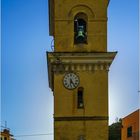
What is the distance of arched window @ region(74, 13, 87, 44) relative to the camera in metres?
25.8

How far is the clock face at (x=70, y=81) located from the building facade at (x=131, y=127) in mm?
24221

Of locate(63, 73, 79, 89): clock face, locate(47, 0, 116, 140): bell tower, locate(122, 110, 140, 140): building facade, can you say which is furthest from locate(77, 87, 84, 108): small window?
locate(122, 110, 140, 140): building facade

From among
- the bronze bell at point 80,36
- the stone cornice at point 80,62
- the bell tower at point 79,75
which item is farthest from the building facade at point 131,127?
the stone cornice at point 80,62

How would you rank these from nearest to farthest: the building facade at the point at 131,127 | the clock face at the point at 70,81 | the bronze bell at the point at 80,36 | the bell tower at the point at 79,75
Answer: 1. the bell tower at the point at 79,75
2. the clock face at the point at 70,81
3. the bronze bell at the point at 80,36
4. the building facade at the point at 131,127

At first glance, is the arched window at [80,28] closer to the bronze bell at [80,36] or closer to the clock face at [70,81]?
the bronze bell at [80,36]

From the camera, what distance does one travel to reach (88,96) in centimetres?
2498

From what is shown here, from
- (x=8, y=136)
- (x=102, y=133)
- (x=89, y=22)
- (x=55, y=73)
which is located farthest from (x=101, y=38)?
(x=8, y=136)

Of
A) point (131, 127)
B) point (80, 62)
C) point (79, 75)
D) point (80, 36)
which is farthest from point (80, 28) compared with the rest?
point (131, 127)

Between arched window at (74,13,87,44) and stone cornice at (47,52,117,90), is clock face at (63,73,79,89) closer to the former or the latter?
stone cornice at (47,52,117,90)

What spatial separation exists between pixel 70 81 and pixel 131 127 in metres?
29.2

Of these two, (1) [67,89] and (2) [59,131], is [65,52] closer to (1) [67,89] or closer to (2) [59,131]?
(1) [67,89]

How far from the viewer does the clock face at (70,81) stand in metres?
Result: 25.0

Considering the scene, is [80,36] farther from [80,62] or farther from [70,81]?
[70,81]

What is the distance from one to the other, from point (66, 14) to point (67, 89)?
374 cm
